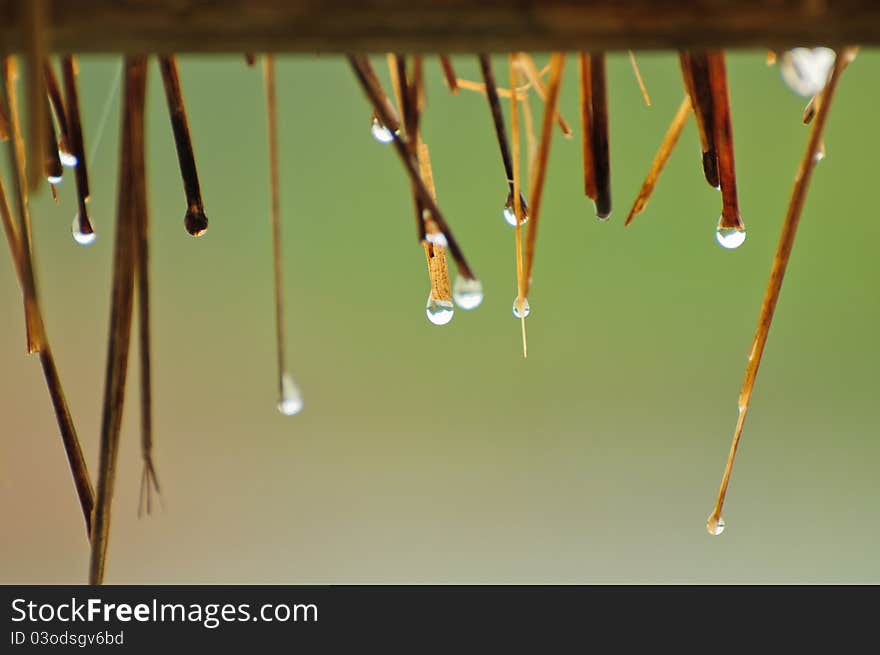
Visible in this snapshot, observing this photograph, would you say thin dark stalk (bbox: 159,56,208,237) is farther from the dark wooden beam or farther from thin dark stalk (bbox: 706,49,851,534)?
thin dark stalk (bbox: 706,49,851,534)

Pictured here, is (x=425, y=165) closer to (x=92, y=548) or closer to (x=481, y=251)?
(x=92, y=548)

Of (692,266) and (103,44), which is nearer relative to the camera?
(103,44)

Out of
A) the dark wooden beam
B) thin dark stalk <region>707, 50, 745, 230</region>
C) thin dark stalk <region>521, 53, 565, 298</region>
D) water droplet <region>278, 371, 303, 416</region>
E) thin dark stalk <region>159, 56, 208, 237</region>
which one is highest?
thin dark stalk <region>159, 56, 208, 237</region>

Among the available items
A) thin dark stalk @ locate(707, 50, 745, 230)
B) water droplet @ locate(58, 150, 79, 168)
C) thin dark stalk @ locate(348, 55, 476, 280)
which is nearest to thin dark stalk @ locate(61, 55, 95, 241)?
water droplet @ locate(58, 150, 79, 168)

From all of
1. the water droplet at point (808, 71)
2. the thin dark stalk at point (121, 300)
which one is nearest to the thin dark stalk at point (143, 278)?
the thin dark stalk at point (121, 300)

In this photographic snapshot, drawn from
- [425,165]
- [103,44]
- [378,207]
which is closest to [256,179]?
[378,207]

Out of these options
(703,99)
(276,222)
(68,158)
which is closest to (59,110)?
(68,158)
